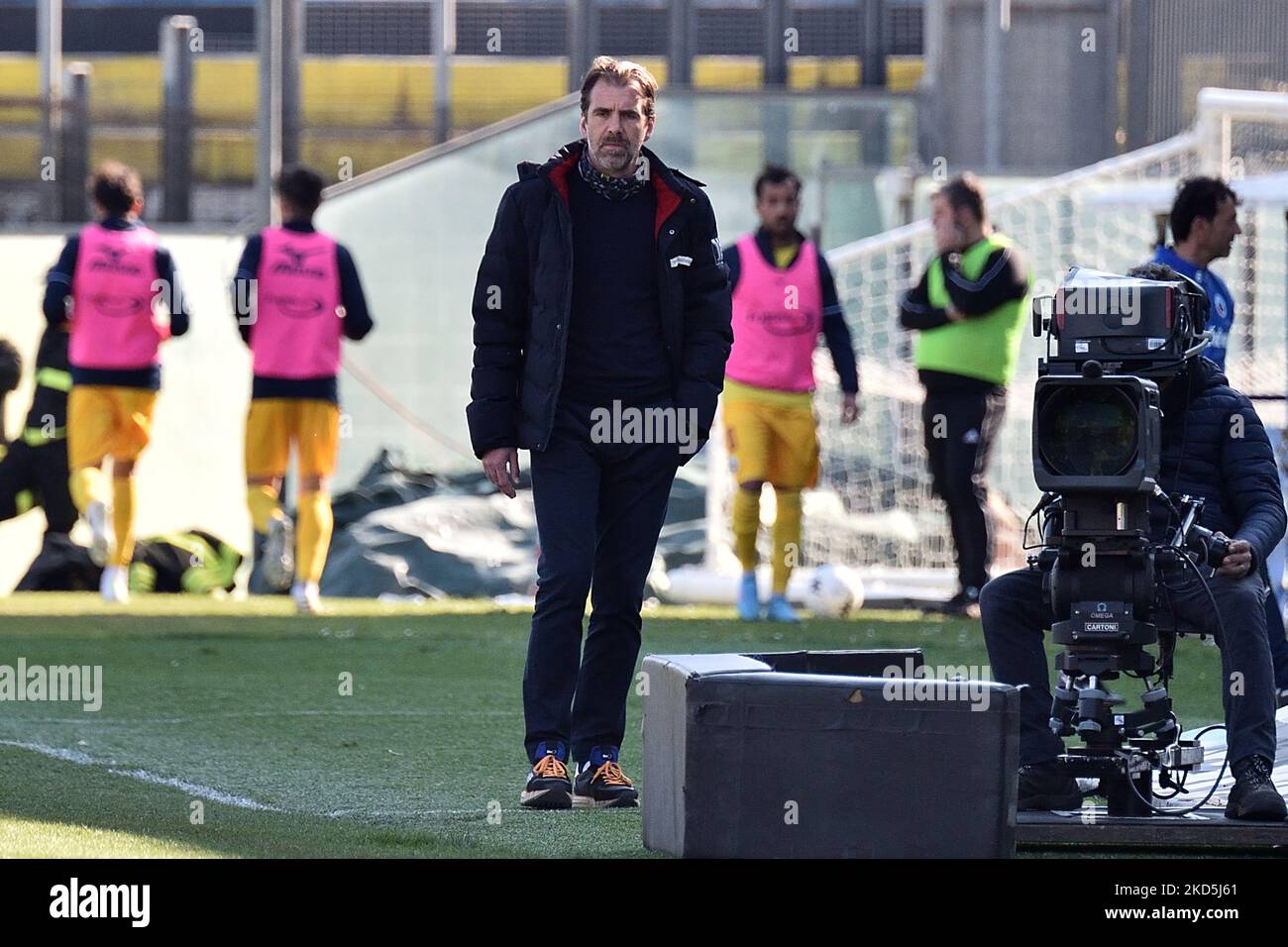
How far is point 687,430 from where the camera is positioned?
247 inches

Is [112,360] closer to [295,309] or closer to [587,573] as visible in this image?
[295,309]

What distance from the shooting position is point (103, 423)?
43.1 feet

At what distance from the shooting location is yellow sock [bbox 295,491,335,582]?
40.9 ft

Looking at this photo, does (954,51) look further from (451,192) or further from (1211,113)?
(1211,113)

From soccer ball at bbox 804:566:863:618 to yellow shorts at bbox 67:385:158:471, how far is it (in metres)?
3.71

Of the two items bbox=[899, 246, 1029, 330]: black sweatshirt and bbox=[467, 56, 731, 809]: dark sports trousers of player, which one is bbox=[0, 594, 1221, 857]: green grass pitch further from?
bbox=[899, 246, 1029, 330]: black sweatshirt

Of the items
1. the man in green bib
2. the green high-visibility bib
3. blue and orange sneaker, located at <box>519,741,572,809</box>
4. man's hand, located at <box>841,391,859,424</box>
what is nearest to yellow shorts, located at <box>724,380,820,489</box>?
man's hand, located at <box>841,391,859,424</box>

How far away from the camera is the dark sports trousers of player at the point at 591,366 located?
6.25m

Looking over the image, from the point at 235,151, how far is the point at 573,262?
15910 millimetres

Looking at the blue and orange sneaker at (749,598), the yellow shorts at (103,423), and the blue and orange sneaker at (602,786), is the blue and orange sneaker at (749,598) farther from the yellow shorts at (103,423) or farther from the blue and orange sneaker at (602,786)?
the blue and orange sneaker at (602,786)

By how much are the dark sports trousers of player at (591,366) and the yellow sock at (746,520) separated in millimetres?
6079

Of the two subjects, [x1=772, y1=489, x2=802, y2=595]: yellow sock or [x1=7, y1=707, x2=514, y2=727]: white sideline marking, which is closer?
[x1=7, y1=707, x2=514, y2=727]: white sideline marking

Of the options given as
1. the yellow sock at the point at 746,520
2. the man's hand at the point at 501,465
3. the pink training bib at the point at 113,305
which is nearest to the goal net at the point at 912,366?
the yellow sock at the point at 746,520

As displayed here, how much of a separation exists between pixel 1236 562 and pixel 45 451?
11.0 m
